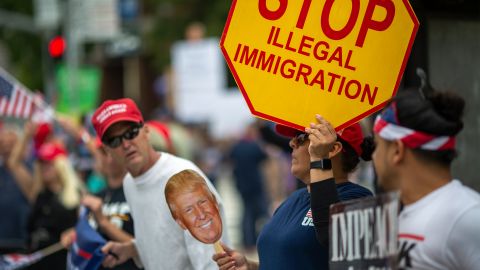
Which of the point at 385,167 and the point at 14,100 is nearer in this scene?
the point at 385,167

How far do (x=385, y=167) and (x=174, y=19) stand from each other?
26365 millimetres

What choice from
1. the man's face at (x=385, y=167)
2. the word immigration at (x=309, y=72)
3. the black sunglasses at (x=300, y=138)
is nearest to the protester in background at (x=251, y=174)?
the black sunglasses at (x=300, y=138)

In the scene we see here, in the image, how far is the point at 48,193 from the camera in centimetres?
855

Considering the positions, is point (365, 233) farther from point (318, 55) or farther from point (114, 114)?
point (114, 114)

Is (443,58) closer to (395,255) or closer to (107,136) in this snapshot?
(107,136)

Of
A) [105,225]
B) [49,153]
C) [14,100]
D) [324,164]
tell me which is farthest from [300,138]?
[49,153]

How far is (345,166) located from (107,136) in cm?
155

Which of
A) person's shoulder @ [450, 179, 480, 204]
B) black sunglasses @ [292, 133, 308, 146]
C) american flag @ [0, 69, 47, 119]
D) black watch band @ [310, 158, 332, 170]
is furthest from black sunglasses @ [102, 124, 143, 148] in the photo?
american flag @ [0, 69, 47, 119]

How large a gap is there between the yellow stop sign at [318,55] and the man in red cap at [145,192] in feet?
2.98

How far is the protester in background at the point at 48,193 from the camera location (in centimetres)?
821

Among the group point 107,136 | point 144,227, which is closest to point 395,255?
point 144,227

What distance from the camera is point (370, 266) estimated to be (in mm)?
3268

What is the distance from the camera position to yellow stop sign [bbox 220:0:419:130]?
3.69 metres

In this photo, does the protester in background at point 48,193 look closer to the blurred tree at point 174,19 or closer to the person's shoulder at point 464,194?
the person's shoulder at point 464,194
